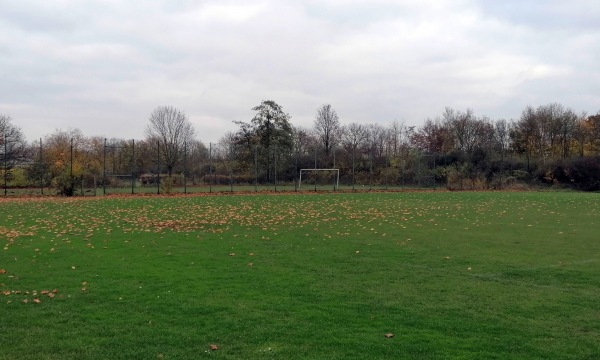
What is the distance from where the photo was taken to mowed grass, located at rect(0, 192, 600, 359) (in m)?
5.00

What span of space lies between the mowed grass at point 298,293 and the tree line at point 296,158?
2401 centimetres

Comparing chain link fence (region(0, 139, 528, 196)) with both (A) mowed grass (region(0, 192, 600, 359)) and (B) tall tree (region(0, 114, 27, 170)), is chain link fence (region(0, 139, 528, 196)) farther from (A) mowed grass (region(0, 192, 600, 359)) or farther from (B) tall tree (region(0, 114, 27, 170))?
(A) mowed grass (region(0, 192, 600, 359))

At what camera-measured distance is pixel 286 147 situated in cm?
5409

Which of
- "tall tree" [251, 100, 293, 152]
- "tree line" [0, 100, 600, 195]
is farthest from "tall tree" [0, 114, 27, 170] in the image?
"tall tree" [251, 100, 293, 152]

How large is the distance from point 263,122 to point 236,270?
4814 centimetres

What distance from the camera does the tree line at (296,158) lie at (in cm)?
3784

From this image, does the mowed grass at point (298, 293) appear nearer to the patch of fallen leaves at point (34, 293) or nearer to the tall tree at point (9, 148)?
the patch of fallen leaves at point (34, 293)

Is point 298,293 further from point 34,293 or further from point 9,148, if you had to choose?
point 9,148

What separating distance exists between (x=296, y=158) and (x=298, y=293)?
121ft

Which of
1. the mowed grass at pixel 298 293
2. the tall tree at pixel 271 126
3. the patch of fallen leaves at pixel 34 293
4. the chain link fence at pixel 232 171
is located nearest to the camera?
the mowed grass at pixel 298 293

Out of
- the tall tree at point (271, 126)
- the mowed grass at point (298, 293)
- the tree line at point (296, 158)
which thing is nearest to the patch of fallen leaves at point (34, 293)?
the mowed grass at point (298, 293)

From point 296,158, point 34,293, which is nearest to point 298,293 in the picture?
point 34,293

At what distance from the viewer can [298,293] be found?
277 inches

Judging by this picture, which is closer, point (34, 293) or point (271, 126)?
point (34, 293)
